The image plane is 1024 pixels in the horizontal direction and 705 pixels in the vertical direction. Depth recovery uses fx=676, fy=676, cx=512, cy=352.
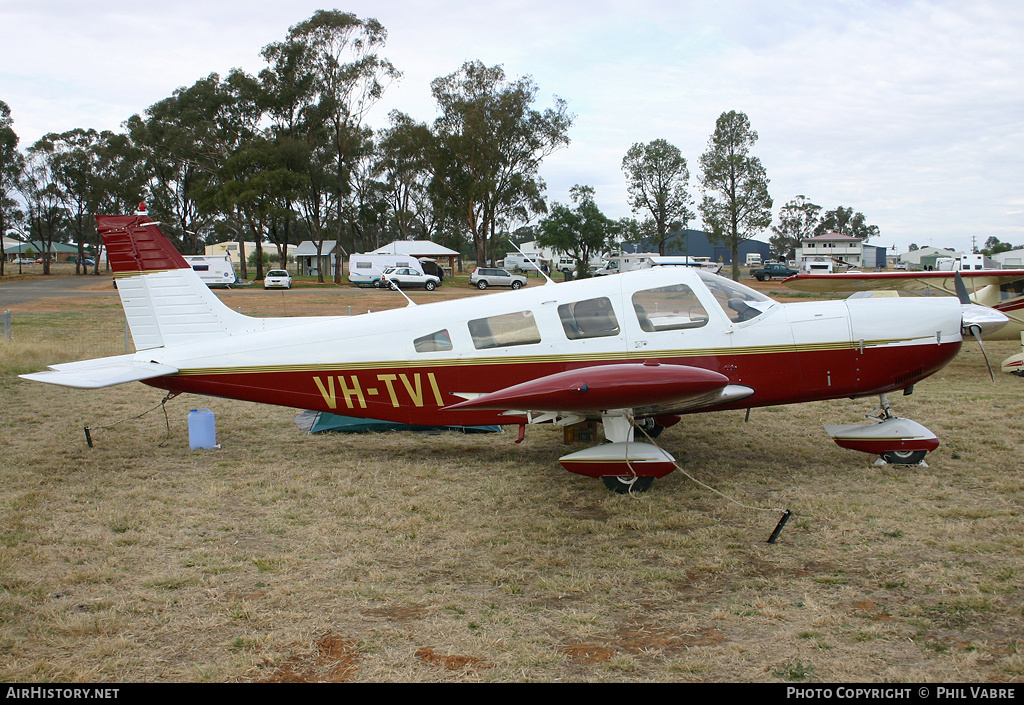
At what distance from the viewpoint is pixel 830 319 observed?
21.8 ft

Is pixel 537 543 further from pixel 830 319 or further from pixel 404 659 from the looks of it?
pixel 830 319

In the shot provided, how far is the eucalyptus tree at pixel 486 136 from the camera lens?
5709 centimetres

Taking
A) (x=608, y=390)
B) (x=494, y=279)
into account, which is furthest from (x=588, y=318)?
(x=494, y=279)

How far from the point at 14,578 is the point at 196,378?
321 cm

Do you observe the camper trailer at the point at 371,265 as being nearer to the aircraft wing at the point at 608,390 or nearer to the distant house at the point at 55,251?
the aircraft wing at the point at 608,390

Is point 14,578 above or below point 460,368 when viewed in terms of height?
below

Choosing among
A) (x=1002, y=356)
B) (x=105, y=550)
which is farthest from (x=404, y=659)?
(x=1002, y=356)

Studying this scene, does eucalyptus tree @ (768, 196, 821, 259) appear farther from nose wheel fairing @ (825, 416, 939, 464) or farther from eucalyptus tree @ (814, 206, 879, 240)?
nose wheel fairing @ (825, 416, 939, 464)

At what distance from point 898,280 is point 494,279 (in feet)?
118

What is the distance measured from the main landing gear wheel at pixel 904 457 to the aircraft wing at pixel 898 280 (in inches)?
242

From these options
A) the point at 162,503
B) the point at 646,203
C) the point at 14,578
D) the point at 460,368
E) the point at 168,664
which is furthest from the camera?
the point at 646,203

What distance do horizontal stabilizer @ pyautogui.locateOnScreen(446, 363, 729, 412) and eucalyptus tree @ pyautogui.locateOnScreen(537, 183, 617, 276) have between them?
61732mm

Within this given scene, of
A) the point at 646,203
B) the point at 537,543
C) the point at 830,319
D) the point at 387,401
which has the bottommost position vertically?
the point at 537,543

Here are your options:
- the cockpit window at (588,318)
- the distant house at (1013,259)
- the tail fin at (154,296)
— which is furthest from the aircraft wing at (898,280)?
the distant house at (1013,259)
